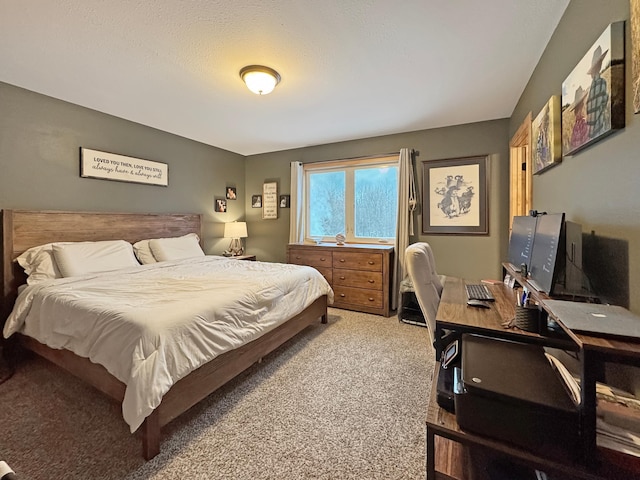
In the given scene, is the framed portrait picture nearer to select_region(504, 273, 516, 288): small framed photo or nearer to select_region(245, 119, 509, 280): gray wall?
select_region(245, 119, 509, 280): gray wall

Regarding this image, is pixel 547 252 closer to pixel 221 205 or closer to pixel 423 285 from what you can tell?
pixel 423 285

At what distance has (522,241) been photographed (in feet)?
5.59

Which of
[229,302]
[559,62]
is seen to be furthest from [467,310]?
[559,62]

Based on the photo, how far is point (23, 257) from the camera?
2.40 m

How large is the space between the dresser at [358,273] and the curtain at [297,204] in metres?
0.52

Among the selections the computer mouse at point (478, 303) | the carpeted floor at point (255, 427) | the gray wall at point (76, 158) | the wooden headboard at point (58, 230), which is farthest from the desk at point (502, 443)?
the gray wall at point (76, 158)

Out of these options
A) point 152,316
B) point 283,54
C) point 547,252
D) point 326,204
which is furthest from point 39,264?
point 547,252

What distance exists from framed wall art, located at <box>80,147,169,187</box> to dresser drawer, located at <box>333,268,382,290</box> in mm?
2639

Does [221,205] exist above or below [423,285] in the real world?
above

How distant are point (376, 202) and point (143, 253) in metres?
3.05

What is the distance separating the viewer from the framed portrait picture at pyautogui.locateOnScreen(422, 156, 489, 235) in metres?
3.37

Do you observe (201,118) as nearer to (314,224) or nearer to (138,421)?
(314,224)

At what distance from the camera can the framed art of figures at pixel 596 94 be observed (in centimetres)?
105

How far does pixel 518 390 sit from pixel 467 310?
578 mm
